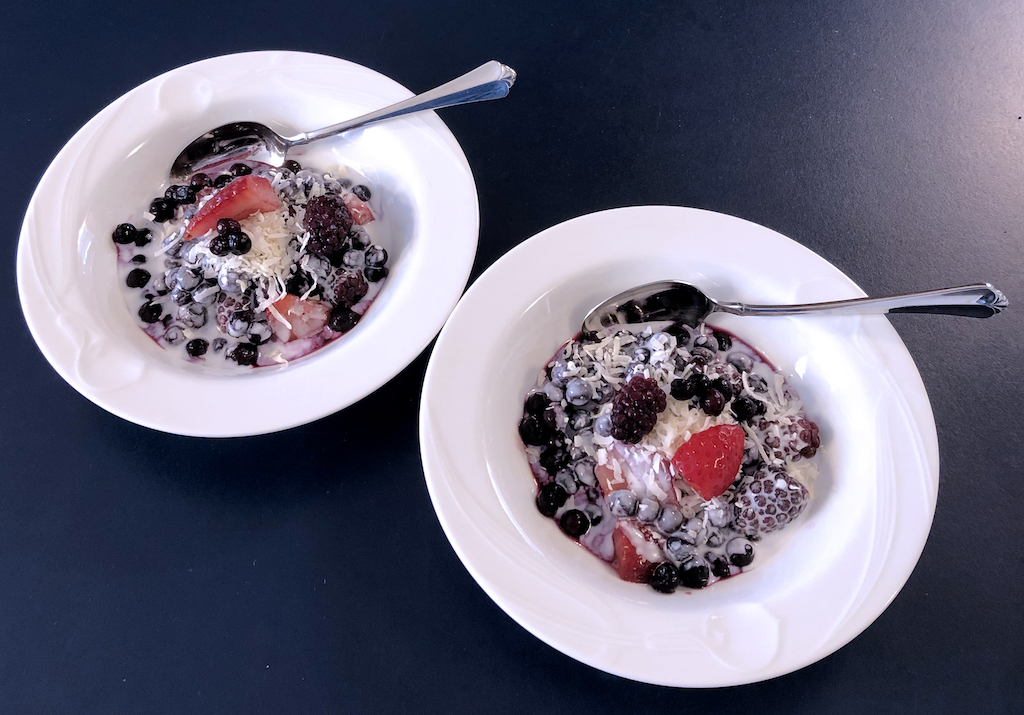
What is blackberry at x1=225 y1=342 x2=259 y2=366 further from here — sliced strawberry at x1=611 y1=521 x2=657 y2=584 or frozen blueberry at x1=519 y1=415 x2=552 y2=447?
sliced strawberry at x1=611 y1=521 x2=657 y2=584

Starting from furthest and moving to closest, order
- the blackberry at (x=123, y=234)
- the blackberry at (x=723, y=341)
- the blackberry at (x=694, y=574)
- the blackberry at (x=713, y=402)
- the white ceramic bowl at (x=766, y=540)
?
the blackberry at (x=123, y=234) < the blackberry at (x=723, y=341) < the blackberry at (x=713, y=402) < the blackberry at (x=694, y=574) < the white ceramic bowl at (x=766, y=540)

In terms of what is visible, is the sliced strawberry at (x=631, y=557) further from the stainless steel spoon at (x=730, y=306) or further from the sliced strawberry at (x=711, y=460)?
the stainless steel spoon at (x=730, y=306)

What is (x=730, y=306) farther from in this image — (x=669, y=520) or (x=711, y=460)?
(x=669, y=520)

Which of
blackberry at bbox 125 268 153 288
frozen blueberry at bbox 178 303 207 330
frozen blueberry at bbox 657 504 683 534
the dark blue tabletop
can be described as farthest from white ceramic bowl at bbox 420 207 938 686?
blackberry at bbox 125 268 153 288

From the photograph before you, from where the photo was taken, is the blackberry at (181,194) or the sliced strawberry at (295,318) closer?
the sliced strawberry at (295,318)

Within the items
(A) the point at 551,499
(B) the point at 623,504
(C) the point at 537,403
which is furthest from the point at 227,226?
(B) the point at 623,504

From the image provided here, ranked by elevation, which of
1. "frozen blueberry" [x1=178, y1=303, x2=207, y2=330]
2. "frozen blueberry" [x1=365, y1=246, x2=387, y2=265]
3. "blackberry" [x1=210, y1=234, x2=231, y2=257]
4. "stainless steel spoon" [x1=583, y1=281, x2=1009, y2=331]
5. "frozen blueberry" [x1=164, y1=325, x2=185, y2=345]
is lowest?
"frozen blueberry" [x1=164, y1=325, x2=185, y2=345]

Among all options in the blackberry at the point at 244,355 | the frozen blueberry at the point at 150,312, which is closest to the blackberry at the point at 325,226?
the blackberry at the point at 244,355

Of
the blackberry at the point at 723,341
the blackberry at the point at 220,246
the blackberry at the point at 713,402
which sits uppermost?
the blackberry at the point at 723,341
